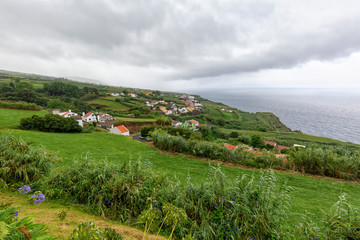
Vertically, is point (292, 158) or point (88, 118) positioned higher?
point (292, 158)

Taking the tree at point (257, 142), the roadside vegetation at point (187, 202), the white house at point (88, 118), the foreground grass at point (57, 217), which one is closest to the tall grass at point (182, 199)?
the roadside vegetation at point (187, 202)

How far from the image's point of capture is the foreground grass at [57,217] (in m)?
2.45

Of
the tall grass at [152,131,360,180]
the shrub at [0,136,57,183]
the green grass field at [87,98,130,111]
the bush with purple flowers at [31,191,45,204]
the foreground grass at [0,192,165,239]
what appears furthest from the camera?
the green grass field at [87,98,130,111]

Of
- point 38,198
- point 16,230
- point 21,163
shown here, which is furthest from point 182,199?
point 21,163

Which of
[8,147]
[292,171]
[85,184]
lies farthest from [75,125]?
[292,171]

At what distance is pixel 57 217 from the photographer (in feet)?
8.92

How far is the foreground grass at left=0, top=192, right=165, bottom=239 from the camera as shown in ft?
8.05

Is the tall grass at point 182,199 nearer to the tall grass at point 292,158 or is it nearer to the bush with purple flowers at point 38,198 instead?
the bush with purple flowers at point 38,198

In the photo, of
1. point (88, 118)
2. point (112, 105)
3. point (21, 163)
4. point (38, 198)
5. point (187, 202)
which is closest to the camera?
point (38, 198)

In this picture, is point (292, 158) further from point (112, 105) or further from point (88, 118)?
point (112, 105)

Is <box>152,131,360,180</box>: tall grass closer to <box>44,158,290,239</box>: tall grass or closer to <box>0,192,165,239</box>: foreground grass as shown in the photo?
<box>44,158,290,239</box>: tall grass

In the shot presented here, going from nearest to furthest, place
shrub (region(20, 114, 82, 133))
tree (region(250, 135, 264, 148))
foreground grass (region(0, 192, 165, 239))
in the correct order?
foreground grass (region(0, 192, 165, 239))
shrub (region(20, 114, 82, 133))
tree (region(250, 135, 264, 148))

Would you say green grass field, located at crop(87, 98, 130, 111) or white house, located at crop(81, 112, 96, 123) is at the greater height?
green grass field, located at crop(87, 98, 130, 111)

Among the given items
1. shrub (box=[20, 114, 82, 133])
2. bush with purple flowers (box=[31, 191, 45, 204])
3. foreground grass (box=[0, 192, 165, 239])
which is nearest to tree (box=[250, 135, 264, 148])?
shrub (box=[20, 114, 82, 133])
